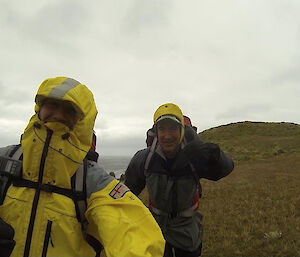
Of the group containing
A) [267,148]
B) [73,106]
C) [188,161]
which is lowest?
[188,161]

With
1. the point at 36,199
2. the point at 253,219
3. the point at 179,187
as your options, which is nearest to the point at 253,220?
the point at 253,219

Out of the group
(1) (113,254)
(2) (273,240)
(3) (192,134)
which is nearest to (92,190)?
(1) (113,254)

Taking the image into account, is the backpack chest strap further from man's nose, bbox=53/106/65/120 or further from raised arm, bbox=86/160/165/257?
man's nose, bbox=53/106/65/120

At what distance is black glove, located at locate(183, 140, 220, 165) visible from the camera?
11.6ft

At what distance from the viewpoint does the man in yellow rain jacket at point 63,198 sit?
1.94m

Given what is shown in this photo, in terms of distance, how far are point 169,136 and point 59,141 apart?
2.08m

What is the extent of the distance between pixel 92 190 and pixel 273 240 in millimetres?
6858

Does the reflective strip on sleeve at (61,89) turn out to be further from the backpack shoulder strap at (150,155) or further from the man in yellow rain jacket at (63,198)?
the backpack shoulder strap at (150,155)

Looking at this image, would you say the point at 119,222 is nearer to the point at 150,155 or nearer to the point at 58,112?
the point at 58,112

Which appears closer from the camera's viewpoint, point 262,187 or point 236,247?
point 236,247

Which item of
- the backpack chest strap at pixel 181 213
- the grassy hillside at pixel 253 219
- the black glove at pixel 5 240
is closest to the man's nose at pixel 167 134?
the backpack chest strap at pixel 181 213

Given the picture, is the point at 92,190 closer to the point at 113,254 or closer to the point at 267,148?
the point at 113,254

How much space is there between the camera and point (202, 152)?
3.54 m

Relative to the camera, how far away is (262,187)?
46.3ft
